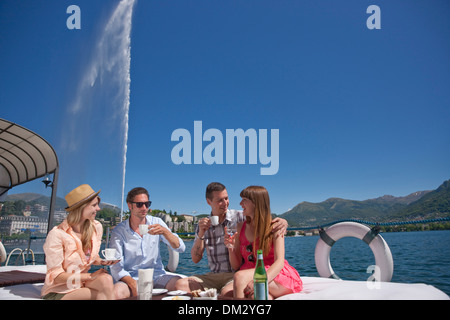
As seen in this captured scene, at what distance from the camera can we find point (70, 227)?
2.65 meters

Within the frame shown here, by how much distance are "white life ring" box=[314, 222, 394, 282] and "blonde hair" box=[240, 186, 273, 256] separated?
2192 millimetres

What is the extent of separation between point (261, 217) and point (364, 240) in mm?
2287

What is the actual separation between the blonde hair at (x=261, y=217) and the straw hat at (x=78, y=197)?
1455 mm

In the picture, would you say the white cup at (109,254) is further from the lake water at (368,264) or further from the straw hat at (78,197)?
the lake water at (368,264)

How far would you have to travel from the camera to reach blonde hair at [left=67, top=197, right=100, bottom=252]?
2678 millimetres

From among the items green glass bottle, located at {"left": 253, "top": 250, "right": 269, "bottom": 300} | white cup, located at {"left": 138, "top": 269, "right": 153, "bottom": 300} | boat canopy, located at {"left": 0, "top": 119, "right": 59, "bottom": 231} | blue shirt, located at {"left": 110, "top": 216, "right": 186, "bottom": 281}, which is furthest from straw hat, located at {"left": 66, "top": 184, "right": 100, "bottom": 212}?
boat canopy, located at {"left": 0, "top": 119, "right": 59, "bottom": 231}

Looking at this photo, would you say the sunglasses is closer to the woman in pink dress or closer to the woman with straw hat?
the woman with straw hat

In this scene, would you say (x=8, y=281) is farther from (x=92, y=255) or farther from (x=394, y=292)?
(x=394, y=292)

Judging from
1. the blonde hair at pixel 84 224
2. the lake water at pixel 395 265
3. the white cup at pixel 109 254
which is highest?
the blonde hair at pixel 84 224

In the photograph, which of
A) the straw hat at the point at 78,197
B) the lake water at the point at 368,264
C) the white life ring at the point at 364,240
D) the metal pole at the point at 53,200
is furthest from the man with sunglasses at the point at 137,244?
the metal pole at the point at 53,200

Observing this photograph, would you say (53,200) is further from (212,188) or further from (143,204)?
(212,188)

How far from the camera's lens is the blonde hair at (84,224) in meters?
2.68

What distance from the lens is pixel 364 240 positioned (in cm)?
413
